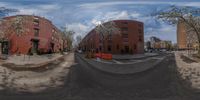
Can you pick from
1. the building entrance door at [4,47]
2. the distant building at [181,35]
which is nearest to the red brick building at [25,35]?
the building entrance door at [4,47]

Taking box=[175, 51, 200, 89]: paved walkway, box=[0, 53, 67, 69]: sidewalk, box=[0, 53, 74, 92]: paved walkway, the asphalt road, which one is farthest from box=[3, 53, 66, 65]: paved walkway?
box=[175, 51, 200, 89]: paved walkway

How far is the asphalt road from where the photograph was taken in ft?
7.42

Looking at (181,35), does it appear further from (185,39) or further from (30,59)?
(30,59)

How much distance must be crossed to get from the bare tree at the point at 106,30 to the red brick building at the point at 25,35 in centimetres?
44

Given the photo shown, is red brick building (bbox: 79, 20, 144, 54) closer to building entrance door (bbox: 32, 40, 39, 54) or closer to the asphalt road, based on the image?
the asphalt road

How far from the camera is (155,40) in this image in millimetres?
2371

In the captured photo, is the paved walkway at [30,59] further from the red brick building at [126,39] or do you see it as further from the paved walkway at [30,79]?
the red brick building at [126,39]

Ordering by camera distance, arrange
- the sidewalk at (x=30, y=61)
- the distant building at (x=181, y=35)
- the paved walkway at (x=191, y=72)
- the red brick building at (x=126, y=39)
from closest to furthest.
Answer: the red brick building at (x=126, y=39) → the sidewalk at (x=30, y=61) → the distant building at (x=181, y=35) → the paved walkway at (x=191, y=72)

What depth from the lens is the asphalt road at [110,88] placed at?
226 centimetres

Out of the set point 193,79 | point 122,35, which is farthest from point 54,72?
point 193,79

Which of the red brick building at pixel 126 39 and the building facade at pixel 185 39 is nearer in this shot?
the red brick building at pixel 126 39

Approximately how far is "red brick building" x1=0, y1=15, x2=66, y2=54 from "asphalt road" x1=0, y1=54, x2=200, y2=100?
1.36 feet

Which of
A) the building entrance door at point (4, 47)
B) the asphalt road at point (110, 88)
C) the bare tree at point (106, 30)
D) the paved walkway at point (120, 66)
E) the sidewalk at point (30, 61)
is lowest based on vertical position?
the asphalt road at point (110, 88)

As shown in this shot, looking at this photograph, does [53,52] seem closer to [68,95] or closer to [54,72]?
[54,72]
